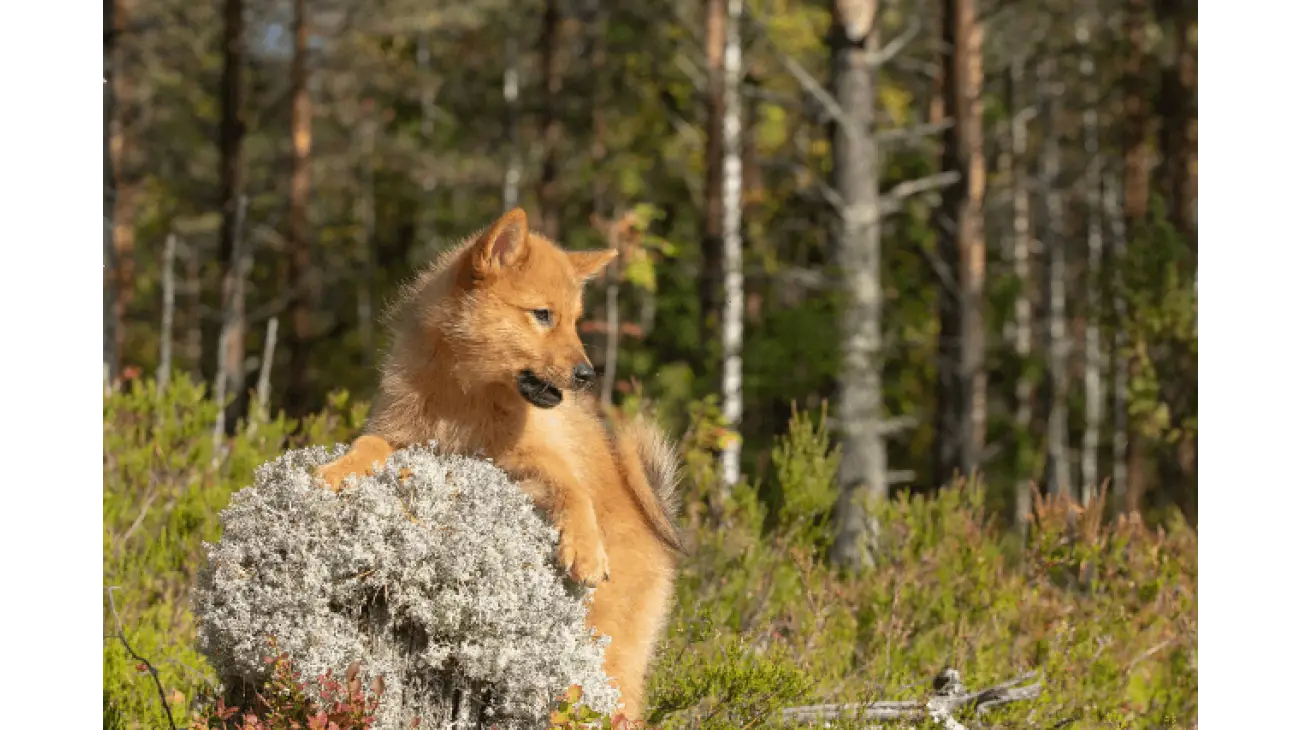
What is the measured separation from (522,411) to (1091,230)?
1076 inches

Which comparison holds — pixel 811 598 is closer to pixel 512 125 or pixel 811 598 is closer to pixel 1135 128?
pixel 1135 128

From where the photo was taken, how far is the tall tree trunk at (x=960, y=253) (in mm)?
15391

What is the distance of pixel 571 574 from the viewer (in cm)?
484

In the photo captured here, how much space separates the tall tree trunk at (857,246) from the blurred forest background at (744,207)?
3 cm

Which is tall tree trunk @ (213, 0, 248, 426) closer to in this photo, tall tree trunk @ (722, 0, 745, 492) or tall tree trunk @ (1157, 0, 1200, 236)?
tall tree trunk @ (722, 0, 745, 492)

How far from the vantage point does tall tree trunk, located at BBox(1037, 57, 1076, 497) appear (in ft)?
83.0

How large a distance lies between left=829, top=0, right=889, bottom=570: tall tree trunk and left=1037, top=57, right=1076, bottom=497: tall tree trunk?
915cm

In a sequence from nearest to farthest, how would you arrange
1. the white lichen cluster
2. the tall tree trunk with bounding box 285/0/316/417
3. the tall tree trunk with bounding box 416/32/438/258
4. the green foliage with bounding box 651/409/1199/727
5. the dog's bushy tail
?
the white lichen cluster
the dog's bushy tail
the green foliage with bounding box 651/409/1199/727
the tall tree trunk with bounding box 285/0/316/417
the tall tree trunk with bounding box 416/32/438/258

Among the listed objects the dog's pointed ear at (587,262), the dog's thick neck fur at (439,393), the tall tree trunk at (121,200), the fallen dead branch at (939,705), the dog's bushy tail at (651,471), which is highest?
the tall tree trunk at (121,200)

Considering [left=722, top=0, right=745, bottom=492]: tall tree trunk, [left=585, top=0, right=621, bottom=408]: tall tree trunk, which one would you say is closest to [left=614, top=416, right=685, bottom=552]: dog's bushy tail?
[left=722, top=0, right=745, bottom=492]: tall tree trunk

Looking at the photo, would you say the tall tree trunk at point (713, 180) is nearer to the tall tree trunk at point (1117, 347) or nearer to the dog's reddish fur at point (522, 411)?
the tall tree trunk at point (1117, 347)

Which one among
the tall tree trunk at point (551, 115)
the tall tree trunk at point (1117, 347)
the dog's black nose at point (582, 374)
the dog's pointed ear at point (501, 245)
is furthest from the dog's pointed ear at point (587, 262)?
the tall tree trunk at point (551, 115)
